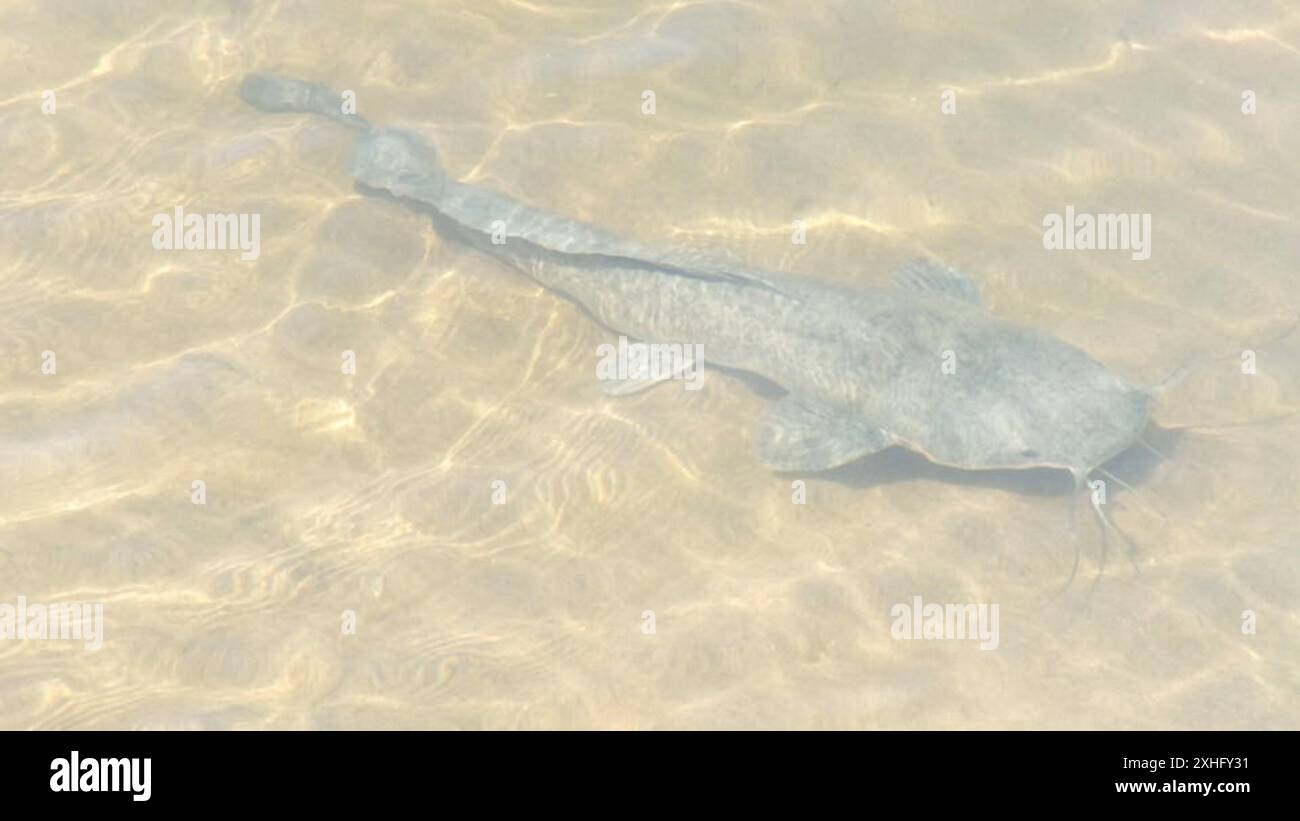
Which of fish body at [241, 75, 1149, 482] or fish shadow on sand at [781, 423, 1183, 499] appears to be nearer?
fish body at [241, 75, 1149, 482]

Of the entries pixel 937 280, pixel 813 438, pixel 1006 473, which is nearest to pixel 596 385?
pixel 813 438

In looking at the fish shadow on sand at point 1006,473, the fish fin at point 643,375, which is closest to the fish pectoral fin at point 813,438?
the fish shadow on sand at point 1006,473

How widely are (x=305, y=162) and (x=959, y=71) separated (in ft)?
13.9

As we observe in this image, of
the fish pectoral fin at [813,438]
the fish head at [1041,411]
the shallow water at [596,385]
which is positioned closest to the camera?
the shallow water at [596,385]

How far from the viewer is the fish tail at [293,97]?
22.5 ft

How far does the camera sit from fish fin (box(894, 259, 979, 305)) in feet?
19.4

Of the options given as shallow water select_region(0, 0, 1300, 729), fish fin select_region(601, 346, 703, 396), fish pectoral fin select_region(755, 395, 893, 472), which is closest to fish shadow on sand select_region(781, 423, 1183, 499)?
shallow water select_region(0, 0, 1300, 729)

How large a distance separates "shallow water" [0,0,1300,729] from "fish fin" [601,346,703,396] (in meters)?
0.08

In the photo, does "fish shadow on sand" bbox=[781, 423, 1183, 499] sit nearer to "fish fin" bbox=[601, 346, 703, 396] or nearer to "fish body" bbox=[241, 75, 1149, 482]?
"fish body" bbox=[241, 75, 1149, 482]

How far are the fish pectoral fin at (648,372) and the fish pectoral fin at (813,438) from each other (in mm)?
593

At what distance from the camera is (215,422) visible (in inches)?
221

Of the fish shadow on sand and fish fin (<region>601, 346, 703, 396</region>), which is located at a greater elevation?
fish fin (<region>601, 346, 703, 396</region>)

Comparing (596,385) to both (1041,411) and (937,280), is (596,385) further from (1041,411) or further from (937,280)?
(1041,411)

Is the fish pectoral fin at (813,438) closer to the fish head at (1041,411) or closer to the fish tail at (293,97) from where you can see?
the fish head at (1041,411)
